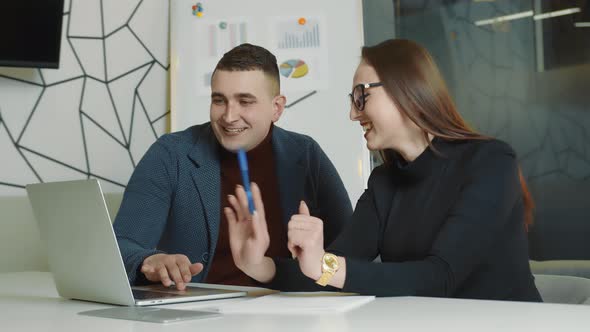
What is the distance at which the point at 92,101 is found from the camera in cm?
343

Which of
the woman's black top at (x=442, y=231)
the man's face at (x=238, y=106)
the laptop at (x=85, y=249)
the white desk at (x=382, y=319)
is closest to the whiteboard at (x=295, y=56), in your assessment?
the man's face at (x=238, y=106)

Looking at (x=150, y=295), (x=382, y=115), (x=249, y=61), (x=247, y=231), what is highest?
(x=249, y=61)

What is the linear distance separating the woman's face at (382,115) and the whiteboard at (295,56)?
1.67 metres

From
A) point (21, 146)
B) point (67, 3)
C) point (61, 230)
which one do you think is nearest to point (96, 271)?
point (61, 230)

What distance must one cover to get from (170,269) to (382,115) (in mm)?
647

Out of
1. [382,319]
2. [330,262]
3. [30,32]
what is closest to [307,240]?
[330,262]

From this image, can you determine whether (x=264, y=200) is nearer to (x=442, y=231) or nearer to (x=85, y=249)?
(x=442, y=231)

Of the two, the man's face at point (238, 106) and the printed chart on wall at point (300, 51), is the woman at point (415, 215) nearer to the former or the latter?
the man's face at point (238, 106)

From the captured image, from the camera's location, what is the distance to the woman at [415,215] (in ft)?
4.92

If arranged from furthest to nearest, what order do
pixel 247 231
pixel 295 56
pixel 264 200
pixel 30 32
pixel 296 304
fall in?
pixel 295 56 < pixel 30 32 < pixel 264 200 < pixel 247 231 < pixel 296 304

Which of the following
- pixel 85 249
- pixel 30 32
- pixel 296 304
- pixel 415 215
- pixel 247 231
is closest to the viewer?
pixel 296 304

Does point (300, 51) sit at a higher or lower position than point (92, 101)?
higher

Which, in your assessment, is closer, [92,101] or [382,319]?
[382,319]

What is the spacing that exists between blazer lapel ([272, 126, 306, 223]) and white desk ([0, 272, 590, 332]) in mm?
1134
